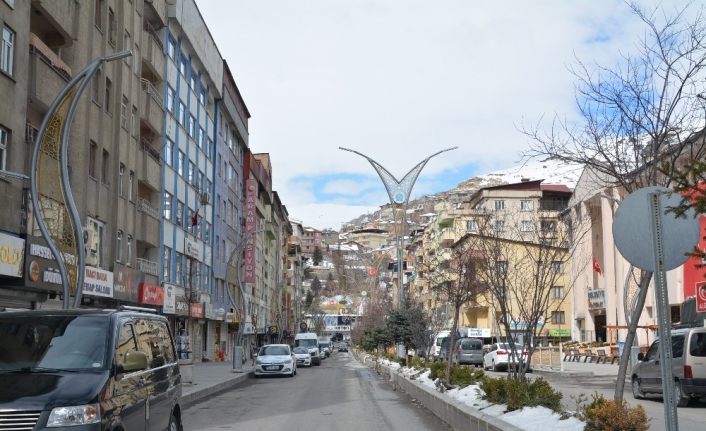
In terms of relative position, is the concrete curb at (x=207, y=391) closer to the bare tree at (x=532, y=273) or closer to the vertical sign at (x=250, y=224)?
the bare tree at (x=532, y=273)

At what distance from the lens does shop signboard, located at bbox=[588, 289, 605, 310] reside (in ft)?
197

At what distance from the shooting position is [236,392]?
26.8 m

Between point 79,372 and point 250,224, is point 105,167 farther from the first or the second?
point 250,224

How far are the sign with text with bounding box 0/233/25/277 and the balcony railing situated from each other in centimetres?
1633

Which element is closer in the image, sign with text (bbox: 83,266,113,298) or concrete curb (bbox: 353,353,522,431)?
concrete curb (bbox: 353,353,522,431)

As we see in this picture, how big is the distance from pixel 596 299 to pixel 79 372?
5823 cm

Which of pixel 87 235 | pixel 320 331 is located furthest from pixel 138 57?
pixel 320 331

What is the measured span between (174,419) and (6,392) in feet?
12.4

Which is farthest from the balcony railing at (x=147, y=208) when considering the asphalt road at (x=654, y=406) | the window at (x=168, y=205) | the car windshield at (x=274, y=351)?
the asphalt road at (x=654, y=406)

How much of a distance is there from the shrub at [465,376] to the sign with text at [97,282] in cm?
1309

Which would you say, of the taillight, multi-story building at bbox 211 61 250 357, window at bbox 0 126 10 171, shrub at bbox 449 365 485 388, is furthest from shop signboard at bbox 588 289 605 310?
window at bbox 0 126 10 171

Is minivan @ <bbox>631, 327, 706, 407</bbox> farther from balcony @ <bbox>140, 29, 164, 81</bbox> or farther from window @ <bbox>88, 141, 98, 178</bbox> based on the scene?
balcony @ <bbox>140, 29, 164, 81</bbox>

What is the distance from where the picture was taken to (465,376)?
17.7 metres

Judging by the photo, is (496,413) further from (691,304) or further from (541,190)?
(541,190)
